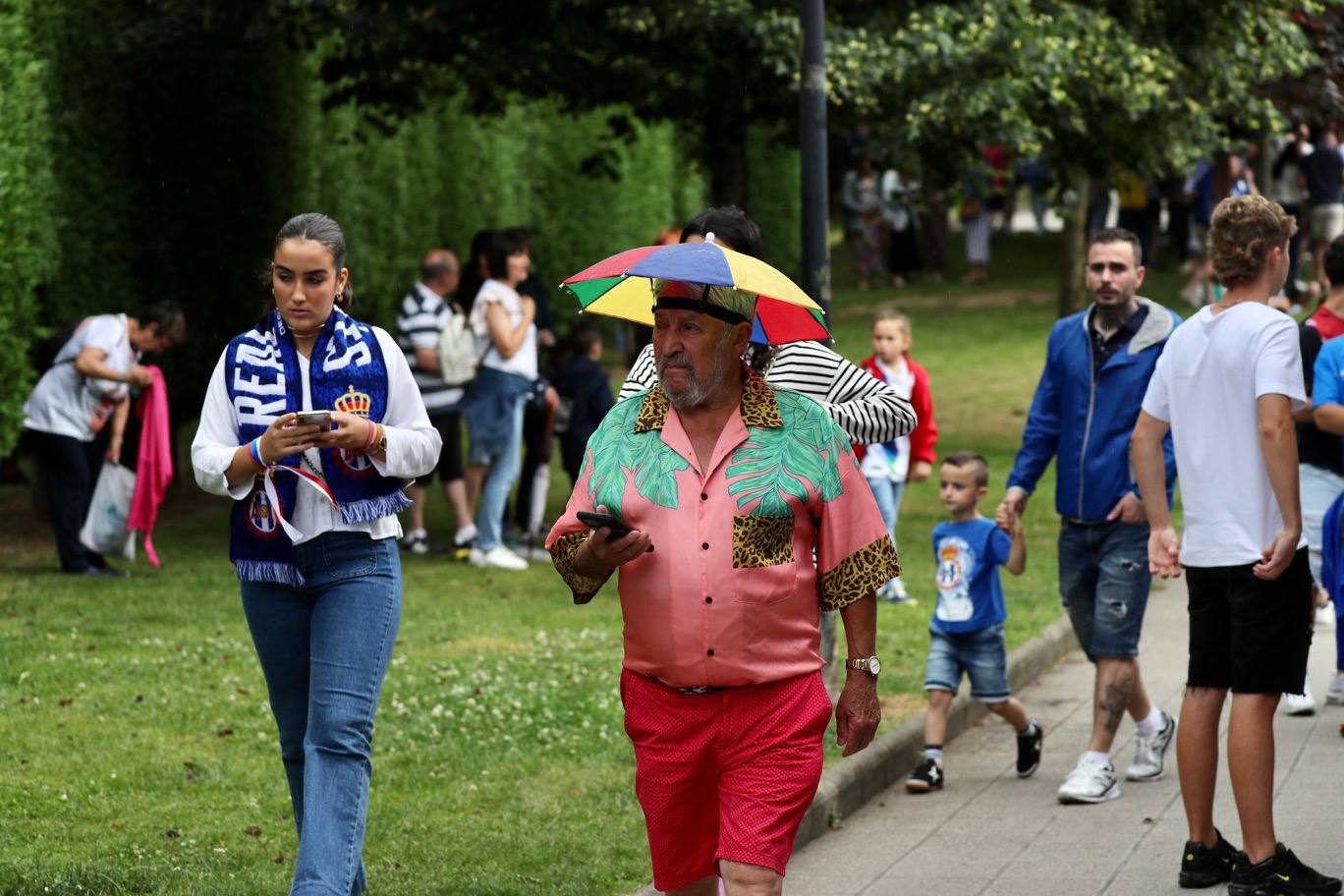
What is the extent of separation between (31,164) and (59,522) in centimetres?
238

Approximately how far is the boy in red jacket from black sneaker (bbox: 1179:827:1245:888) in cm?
519

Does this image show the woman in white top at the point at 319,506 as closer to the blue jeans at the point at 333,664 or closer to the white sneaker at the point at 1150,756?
the blue jeans at the point at 333,664

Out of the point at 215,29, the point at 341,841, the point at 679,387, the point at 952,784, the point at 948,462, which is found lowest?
the point at 952,784

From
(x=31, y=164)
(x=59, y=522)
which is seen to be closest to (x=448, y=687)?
(x=59, y=522)

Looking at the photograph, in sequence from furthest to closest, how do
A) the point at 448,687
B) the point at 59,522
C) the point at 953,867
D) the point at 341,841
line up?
the point at 59,522, the point at 448,687, the point at 953,867, the point at 341,841

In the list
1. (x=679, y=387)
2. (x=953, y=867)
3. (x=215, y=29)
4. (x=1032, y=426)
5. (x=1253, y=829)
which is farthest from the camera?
(x=215, y=29)

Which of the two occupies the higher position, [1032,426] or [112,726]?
[1032,426]

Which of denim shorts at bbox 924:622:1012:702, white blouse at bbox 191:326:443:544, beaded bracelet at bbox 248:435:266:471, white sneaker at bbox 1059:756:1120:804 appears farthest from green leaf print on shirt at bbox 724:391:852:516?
denim shorts at bbox 924:622:1012:702

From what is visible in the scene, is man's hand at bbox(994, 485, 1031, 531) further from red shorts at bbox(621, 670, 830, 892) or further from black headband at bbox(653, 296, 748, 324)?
black headband at bbox(653, 296, 748, 324)

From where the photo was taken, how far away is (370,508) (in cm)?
538

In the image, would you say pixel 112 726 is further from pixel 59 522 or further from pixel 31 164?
pixel 31 164

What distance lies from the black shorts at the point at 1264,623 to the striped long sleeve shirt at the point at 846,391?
3.82 ft

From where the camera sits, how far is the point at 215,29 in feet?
48.5

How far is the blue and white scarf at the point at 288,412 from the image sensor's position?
5344 millimetres
